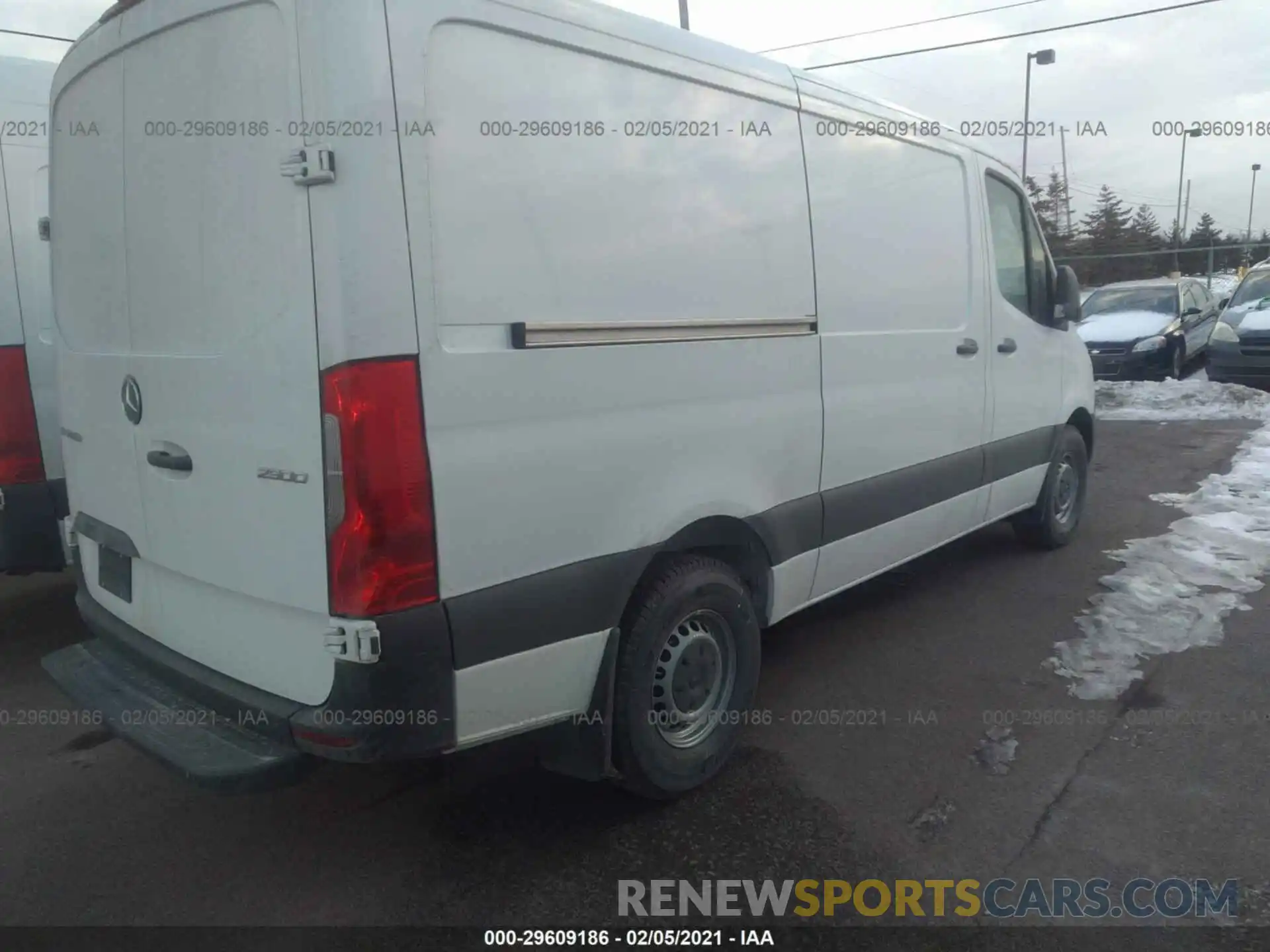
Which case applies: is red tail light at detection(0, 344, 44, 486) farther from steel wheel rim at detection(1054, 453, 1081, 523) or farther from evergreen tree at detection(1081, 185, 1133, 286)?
evergreen tree at detection(1081, 185, 1133, 286)

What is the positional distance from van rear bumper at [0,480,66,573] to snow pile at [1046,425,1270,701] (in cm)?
454

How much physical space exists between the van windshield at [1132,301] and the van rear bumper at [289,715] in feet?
48.3

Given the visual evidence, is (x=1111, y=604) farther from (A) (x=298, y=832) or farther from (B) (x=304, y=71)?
(B) (x=304, y=71)

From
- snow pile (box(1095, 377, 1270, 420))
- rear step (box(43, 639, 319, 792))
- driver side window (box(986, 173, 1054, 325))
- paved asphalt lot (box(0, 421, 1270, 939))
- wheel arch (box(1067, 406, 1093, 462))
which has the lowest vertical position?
paved asphalt lot (box(0, 421, 1270, 939))

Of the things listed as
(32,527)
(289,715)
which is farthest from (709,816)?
(32,527)

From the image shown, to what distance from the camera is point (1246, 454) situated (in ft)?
29.8

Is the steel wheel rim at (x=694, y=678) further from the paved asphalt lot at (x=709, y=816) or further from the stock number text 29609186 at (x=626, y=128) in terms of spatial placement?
the stock number text 29609186 at (x=626, y=128)

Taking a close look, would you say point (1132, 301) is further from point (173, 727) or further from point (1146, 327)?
point (173, 727)

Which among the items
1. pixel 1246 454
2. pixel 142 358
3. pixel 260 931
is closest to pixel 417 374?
pixel 142 358

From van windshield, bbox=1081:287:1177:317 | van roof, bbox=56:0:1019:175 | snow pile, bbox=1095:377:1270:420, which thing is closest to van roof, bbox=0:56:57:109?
van roof, bbox=56:0:1019:175

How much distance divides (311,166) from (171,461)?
3.48ft

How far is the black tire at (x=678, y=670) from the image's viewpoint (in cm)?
308

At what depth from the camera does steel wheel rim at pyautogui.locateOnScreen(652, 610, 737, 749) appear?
326cm

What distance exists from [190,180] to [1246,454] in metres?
9.30
